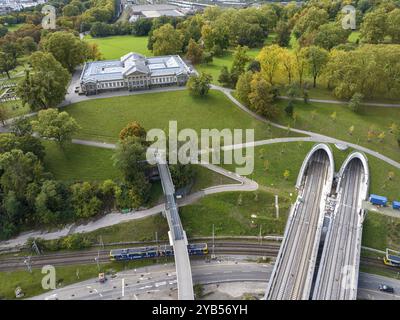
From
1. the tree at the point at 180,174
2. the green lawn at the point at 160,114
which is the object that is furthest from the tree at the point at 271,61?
the tree at the point at 180,174

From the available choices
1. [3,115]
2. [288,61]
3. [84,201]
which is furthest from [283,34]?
[84,201]

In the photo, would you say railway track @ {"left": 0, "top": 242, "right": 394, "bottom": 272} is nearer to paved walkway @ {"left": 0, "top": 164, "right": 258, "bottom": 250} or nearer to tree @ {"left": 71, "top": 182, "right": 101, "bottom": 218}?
paved walkway @ {"left": 0, "top": 164, "right": 258, "bottom": 250}

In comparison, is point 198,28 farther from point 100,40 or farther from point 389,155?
point 389,155

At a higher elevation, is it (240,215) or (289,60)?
(289,60)

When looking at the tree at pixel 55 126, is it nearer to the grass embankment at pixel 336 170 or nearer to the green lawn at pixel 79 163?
the green lawn at pixel 79 163

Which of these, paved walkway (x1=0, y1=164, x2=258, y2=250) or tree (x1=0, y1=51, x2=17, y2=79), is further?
tree (x1=0, y1=51, x2=17, y2=79)

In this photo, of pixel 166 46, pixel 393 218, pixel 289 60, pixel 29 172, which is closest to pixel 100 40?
pixel 166 46

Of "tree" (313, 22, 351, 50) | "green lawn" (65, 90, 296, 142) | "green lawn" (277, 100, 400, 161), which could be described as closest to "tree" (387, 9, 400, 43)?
"tree" (313, 22, 351, 50)
